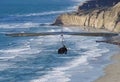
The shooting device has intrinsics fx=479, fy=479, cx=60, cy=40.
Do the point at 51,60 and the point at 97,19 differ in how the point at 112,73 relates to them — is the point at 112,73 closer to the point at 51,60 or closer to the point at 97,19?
the point at 51,60

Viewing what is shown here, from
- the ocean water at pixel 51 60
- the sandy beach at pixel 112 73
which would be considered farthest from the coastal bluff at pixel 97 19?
the sandy beach at pixel 112 73

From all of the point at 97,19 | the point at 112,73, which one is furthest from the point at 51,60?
the point at 97,19

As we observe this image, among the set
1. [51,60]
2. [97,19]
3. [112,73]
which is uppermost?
[97,19]

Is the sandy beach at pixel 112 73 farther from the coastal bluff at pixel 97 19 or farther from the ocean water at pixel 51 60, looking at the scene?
the coastal bluff at pixel 97 19

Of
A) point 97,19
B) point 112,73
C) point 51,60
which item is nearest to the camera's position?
point 112,73

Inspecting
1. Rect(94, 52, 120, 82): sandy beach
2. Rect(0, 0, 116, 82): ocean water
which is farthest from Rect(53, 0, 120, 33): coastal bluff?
Rect(94, 52, 120, 82): sandy beach

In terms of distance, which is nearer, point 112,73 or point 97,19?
point 112,73

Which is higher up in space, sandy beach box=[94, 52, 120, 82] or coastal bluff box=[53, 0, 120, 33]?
coastal bluff box=[53, 0, 120, 33]

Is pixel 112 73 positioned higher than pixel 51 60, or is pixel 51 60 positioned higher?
pixel 51 60

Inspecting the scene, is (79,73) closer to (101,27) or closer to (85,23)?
(101,27)

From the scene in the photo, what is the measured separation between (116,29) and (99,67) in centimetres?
3543

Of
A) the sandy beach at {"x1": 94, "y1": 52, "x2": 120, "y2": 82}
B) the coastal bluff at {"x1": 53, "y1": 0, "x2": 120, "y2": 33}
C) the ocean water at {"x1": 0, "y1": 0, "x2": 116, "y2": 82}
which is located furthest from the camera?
the coastal bluff at {"x1": 53, "y1": 0, "x2": 120, "y2": 33}

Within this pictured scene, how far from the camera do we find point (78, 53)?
73.8 meters

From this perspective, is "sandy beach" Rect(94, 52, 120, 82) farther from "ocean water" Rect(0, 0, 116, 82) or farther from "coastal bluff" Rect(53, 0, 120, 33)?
"coastal bluff" Rect(53, 0, 120, 33)
